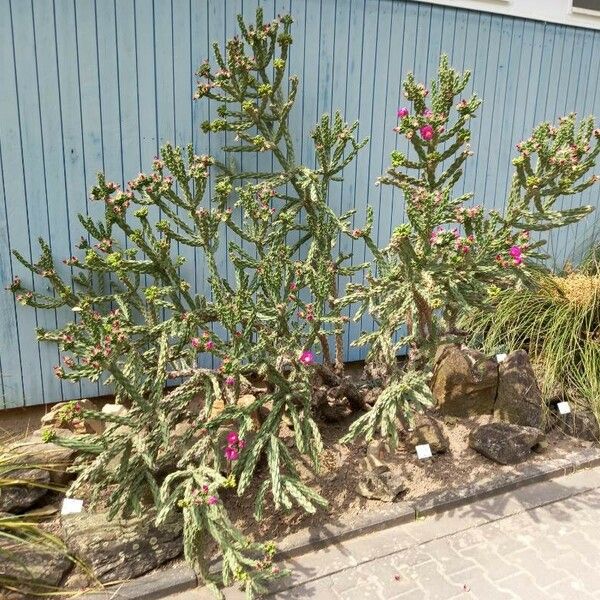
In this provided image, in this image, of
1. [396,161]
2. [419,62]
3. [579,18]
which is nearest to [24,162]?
[396,161]

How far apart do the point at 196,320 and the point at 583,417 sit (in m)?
3.07

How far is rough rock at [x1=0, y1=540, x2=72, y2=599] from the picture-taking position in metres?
2.79

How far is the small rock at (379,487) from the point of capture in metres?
3.48

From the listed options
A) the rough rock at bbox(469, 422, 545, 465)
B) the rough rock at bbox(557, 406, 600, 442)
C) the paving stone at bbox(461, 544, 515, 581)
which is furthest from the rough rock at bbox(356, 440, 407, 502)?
the rough rock at bbox(557, 406, 600, 442)

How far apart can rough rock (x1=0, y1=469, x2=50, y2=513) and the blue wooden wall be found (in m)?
0.84

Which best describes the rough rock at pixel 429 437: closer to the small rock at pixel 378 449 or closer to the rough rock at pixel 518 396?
the small rock at pixel 378 449

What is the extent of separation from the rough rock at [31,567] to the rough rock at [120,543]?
0.10 m

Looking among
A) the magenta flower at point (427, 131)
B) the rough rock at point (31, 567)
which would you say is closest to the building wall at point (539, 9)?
the magenta flower at point (427, 131)

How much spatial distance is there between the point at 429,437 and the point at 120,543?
6.83ft

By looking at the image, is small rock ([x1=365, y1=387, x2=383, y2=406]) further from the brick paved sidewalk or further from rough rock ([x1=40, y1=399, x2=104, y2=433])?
rough rock ([x1=40, y1=399, x2=104, y2=433])

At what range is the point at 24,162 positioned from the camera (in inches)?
144

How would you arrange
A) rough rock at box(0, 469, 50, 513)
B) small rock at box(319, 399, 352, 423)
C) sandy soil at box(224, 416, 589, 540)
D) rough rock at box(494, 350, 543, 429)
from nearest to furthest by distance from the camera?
rough rock at box(0, 469, 50, 513), sandy soil at box(224, 416, 589, 540), small rock at box(319, 399, 352, 423), rough rock at box(494, 350, 543, 429)

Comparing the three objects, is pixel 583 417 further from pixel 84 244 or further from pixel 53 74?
pixel 53 74

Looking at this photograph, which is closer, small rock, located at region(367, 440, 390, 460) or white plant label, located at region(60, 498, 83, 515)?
white plant label, located at region(60, 498, 83, 515)
